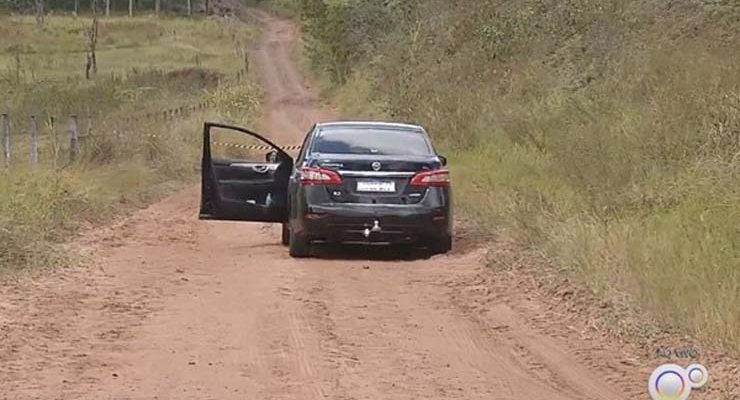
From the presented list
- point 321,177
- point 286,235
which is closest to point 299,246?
point 321,177

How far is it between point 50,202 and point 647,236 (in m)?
8.12

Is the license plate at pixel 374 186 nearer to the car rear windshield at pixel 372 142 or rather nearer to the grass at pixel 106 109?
the car rear windshield at pixel 372 142

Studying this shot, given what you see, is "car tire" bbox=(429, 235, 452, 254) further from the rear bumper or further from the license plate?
the license plate

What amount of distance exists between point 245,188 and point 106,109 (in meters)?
28.6

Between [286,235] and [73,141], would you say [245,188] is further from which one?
[73,141]

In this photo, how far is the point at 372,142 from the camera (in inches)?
566

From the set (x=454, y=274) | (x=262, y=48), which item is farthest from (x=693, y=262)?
(x=262, y=48)

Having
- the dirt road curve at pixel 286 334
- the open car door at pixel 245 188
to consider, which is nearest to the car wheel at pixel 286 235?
the open car door at pixel 245 188

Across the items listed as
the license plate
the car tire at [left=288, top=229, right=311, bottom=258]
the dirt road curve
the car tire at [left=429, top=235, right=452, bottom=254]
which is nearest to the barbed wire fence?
the car tire at [left=288, top=229, right=311, bottom=258]

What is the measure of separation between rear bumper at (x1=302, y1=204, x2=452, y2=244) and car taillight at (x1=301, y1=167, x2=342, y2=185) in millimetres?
260

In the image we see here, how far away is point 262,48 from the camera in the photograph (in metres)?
77.7

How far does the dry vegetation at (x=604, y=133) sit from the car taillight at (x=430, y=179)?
0.92 metres

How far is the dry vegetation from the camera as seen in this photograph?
33.2 feet

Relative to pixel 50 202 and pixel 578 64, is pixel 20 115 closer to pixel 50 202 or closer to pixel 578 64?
pixel 578 64
